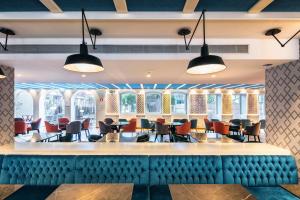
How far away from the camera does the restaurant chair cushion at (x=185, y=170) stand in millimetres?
2480

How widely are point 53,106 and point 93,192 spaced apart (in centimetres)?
1158

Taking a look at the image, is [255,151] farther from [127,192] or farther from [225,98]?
[225,98]

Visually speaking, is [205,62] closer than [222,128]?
Yes

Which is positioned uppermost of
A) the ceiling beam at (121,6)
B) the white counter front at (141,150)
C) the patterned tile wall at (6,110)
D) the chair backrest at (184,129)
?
the ceiling beam at (121,6)

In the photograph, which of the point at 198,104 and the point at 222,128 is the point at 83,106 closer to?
the point at 198,104

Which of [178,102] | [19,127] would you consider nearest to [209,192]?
[19,127]

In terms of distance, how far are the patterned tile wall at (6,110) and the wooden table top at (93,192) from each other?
2694 mm

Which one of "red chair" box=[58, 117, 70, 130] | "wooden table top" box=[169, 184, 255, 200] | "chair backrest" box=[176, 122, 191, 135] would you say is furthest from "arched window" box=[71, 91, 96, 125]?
"wooden table top" box=[169, 184, 255, 200]

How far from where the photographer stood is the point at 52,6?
2.14 m

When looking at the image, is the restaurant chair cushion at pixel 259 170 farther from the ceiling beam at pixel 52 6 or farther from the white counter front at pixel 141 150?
the ceiling beam at pixel 52 6

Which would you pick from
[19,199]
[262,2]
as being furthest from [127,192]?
[262,2]

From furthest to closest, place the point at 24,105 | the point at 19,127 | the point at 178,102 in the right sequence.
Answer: the point at 178,102
the point at 24,105
the point at 19,127

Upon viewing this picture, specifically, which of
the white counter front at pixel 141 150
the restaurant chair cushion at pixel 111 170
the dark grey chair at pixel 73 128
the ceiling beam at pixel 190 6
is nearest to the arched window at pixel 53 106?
the dark grey chair at pixel 73 128

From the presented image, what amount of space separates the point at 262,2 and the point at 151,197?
257 centimetres
